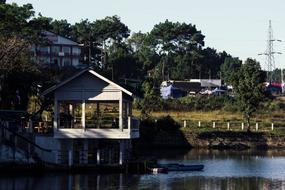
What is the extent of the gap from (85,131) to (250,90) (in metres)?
38.6

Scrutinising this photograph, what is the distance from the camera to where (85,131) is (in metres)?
50.9

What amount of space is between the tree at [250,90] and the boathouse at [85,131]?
1387 inches

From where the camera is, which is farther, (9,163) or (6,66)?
(6,66)

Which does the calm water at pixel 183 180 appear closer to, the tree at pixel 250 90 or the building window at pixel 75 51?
the tree at pixel 250 90

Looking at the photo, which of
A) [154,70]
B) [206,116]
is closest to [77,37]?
[154,70]

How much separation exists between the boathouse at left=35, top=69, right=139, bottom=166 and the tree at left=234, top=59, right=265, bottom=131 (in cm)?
3524

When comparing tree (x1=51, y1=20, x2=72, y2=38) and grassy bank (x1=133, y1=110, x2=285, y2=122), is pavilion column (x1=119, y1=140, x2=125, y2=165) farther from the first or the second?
tree (x1=51, y1=20, x2=72, y2=38)

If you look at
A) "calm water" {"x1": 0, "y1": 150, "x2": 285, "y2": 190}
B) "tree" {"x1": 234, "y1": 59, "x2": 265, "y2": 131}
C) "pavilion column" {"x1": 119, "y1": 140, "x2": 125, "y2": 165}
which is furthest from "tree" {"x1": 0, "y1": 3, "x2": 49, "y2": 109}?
"tree" {"x1": 234, "y1": 59, "x2": 265, "y2": 131}

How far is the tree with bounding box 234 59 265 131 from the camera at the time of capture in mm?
85750

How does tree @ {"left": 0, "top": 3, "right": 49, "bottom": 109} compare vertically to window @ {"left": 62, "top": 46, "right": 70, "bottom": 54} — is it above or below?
below

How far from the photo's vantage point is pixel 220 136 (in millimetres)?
82812

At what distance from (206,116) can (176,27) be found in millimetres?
65873

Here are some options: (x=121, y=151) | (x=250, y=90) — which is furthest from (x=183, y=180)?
(x=250, y=90)

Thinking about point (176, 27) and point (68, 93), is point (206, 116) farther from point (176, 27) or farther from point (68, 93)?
point (176, 27)
